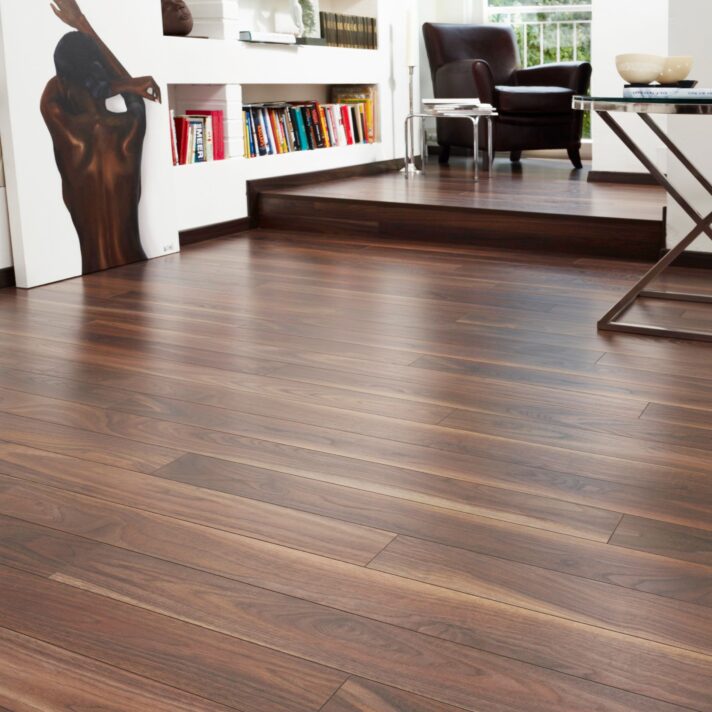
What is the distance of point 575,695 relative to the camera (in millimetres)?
1315

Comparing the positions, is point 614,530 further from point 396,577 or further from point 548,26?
point 548,26

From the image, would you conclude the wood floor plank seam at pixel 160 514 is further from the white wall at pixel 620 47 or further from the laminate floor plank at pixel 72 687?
the white wall at pixel 620 47

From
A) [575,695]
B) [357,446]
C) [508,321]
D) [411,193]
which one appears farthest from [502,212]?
[575,695]

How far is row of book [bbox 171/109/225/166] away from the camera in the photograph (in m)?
4.81

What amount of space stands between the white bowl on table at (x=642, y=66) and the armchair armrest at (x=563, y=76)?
3419 mm

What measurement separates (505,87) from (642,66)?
11.4 feet

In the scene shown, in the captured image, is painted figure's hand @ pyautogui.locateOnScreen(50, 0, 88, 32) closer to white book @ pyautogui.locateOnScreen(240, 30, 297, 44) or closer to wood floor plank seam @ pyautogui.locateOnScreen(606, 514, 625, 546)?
white book @ pyautogui.locateOnScreen(240, 30, 297, 44)

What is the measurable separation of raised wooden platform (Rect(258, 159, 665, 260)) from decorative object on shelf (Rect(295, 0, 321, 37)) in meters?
0.89

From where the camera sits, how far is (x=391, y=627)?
1.49 metres

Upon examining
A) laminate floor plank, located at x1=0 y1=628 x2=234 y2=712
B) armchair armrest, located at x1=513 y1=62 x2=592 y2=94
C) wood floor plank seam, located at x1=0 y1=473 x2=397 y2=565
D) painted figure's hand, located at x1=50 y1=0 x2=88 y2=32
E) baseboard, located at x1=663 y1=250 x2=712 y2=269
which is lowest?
laminate floor plank, located at x1=0 y1=628 x2=234 y2=712

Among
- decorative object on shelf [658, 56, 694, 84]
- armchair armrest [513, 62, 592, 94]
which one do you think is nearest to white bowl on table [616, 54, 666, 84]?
decorative object on shelf [658, 56, 694, 84]

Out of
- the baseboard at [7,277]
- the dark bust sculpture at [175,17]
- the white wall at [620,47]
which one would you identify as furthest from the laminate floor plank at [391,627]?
the white wall at [620,47]

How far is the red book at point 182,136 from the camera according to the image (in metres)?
4.81

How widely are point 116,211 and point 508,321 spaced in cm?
193
